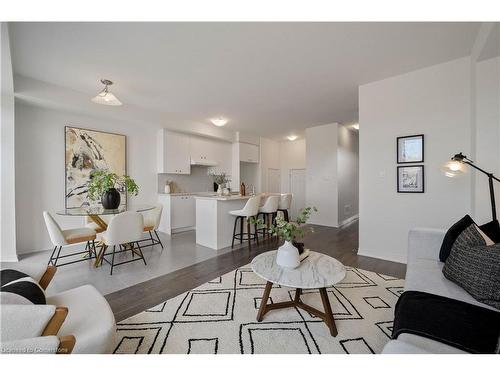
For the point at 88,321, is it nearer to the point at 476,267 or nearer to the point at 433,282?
the point at 433,282

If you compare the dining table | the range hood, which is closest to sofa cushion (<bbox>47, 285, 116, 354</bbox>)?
the dining table

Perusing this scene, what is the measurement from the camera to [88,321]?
117 centimetres

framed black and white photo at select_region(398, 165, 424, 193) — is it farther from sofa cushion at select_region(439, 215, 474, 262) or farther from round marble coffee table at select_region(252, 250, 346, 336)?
round marble coffee table at select_region(252, 250, 346, 336)

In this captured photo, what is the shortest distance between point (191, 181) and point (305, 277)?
15.8 feet

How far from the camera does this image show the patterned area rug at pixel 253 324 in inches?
57.1

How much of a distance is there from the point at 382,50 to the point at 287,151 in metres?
5.18

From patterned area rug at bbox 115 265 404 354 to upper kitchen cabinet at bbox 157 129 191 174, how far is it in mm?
3495

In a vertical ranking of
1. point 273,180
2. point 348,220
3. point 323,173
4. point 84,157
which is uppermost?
point 84,157

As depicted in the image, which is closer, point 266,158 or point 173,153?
point 173,153

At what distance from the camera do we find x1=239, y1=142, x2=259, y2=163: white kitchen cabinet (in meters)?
6.40

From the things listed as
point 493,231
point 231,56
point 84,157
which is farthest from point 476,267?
point 84,157

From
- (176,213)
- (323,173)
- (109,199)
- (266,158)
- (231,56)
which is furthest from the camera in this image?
(266,158)

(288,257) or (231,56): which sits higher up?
(231,56)

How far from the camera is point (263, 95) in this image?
370 cm
